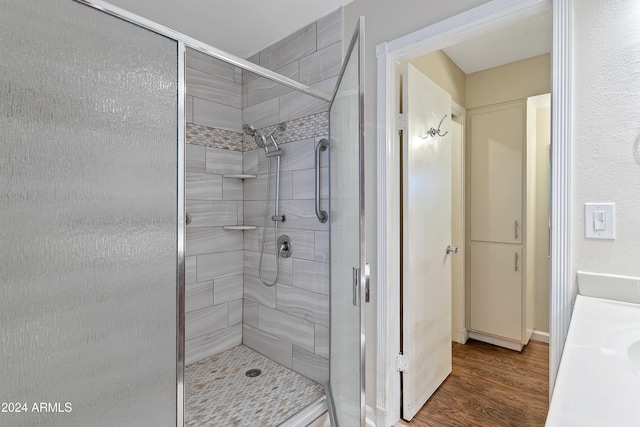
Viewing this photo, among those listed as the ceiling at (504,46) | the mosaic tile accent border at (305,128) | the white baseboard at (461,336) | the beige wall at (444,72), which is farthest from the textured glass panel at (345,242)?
the white baseboard at (461,336)

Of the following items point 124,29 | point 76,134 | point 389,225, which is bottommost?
point 389,225

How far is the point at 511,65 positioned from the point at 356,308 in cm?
271

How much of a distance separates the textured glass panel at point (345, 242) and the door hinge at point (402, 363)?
37 centimetres

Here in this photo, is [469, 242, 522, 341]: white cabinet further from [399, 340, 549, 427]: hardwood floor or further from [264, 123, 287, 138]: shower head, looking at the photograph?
[264, 123, 287, 138]: shower head

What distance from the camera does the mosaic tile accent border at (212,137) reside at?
7.07 ft

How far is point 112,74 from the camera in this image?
913mm

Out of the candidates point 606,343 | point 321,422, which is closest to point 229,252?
point 321,422

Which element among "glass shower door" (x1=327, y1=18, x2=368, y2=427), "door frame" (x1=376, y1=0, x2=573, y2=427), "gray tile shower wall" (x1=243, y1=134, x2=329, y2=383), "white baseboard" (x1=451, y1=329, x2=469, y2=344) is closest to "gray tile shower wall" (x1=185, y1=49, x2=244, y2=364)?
"gray tile shower wall" (x1=243, y1=134, x2=329, y2=383)

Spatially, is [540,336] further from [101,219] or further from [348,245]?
[101,219]

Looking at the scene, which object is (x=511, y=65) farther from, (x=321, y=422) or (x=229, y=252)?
(x=321, y=422)

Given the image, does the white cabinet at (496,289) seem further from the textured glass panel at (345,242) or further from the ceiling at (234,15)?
the ceiling at (234,15)

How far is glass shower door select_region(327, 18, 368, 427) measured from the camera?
114 cm

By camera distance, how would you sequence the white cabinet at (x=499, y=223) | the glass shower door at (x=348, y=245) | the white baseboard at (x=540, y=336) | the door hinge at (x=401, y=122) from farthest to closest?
the white baseboard at (x=540, y=336), the white cabinet at (x=499, y=223), the door hinge at (x=401, y=122), the glass shower door at (x=348, y=245)

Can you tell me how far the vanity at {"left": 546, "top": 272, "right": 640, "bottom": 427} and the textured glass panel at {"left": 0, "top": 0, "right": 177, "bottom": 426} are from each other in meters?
1.09
